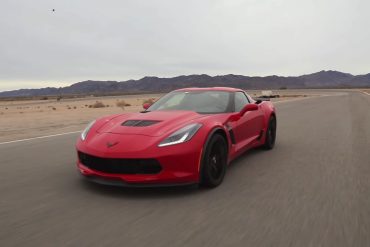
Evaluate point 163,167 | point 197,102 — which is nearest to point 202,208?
point 163,167

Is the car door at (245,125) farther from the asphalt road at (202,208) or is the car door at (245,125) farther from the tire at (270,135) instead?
the tire at (270,135)

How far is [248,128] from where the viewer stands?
22.5 feet

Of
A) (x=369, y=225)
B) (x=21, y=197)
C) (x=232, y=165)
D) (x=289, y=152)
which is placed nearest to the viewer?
(x=369, y=225)

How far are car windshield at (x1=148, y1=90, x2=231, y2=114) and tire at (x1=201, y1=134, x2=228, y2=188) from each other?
765 mm

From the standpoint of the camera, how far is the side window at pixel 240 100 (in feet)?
21.8

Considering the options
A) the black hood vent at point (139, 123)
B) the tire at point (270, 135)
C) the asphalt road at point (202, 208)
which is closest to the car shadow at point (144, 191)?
the asphalt road at point (202, 208)

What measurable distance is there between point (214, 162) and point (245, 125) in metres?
1.56

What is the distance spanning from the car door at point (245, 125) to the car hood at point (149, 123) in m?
0.86

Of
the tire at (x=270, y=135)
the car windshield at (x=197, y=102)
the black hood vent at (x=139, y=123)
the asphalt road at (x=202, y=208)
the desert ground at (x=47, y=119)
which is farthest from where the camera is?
the desert ground at (x=47, y=119)

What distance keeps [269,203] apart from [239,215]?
1.92 ft

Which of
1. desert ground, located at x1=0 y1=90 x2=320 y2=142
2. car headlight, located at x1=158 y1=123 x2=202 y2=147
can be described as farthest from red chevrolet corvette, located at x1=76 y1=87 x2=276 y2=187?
desert ground, located at x1=0 y1=90 x2=320 y2=142

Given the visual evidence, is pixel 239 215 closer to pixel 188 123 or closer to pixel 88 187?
pixel 188 123

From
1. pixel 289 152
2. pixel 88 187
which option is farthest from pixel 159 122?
pixel 289 152

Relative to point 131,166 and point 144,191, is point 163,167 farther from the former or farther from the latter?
point 144,191
